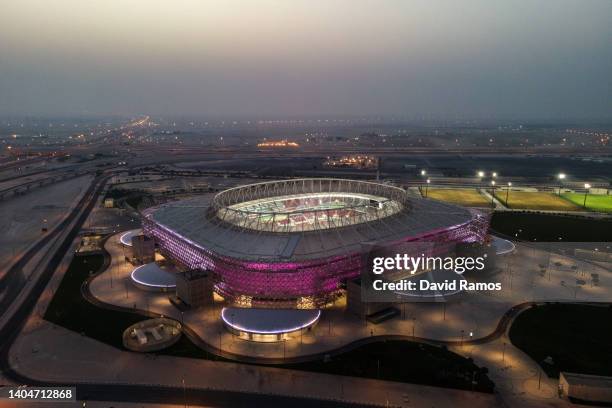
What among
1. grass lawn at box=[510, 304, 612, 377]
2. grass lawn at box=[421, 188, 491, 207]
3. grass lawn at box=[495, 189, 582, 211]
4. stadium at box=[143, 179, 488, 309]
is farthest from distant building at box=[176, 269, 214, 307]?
grass lawn at box=[495, 189, 582, 211]

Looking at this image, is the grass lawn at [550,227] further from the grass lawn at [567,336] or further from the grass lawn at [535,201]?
the grass lawn at [567,336]

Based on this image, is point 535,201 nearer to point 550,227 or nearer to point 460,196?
point 460,196

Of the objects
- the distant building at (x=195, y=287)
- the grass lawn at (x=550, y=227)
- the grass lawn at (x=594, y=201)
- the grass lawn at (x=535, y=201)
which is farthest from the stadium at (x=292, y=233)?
the grass lawn at (x=594, y=201)

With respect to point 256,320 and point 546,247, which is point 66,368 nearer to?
point 256,320

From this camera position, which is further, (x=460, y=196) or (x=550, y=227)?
(x=460, y=196)

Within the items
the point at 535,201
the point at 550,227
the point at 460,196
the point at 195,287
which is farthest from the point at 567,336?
the point at 460,196

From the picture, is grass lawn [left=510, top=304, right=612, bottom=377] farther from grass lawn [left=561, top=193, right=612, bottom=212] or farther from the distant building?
grass lawn [left=561, top=193, right=612, bottom=212]

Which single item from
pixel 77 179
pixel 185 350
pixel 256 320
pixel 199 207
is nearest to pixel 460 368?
pixel 256 320
